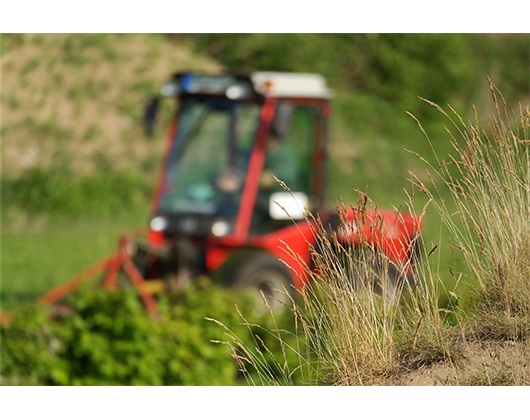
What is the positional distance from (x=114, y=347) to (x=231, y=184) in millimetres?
2256

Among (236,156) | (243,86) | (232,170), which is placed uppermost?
(243,86)

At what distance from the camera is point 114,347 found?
5.56m

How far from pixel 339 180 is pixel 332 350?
47.0 feet

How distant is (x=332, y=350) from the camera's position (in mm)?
3475

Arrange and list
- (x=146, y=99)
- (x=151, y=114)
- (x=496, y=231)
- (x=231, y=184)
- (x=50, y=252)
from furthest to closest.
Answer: (x=146, y=99)
(x=50, y=252)
(x=151, y=114)
(x=231, y=184)
(x=496, y=231)

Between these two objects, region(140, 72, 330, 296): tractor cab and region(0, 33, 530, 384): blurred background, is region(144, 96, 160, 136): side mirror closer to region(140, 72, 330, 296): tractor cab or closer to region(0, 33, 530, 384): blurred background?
region(140, 72, 330, 296): tractor cab

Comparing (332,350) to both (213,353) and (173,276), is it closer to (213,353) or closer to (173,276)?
(213,353)

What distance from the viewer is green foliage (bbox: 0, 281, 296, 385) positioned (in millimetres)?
5469

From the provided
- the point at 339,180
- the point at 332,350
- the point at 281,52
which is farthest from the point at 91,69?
the point at 332,350

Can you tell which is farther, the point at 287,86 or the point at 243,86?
the point at 287,86

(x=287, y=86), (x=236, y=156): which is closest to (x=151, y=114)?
(x=236, y=156)

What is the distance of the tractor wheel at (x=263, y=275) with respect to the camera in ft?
22.6

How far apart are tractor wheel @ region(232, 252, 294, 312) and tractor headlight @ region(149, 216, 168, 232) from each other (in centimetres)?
88

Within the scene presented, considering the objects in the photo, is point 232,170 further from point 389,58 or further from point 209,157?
point 389,58
